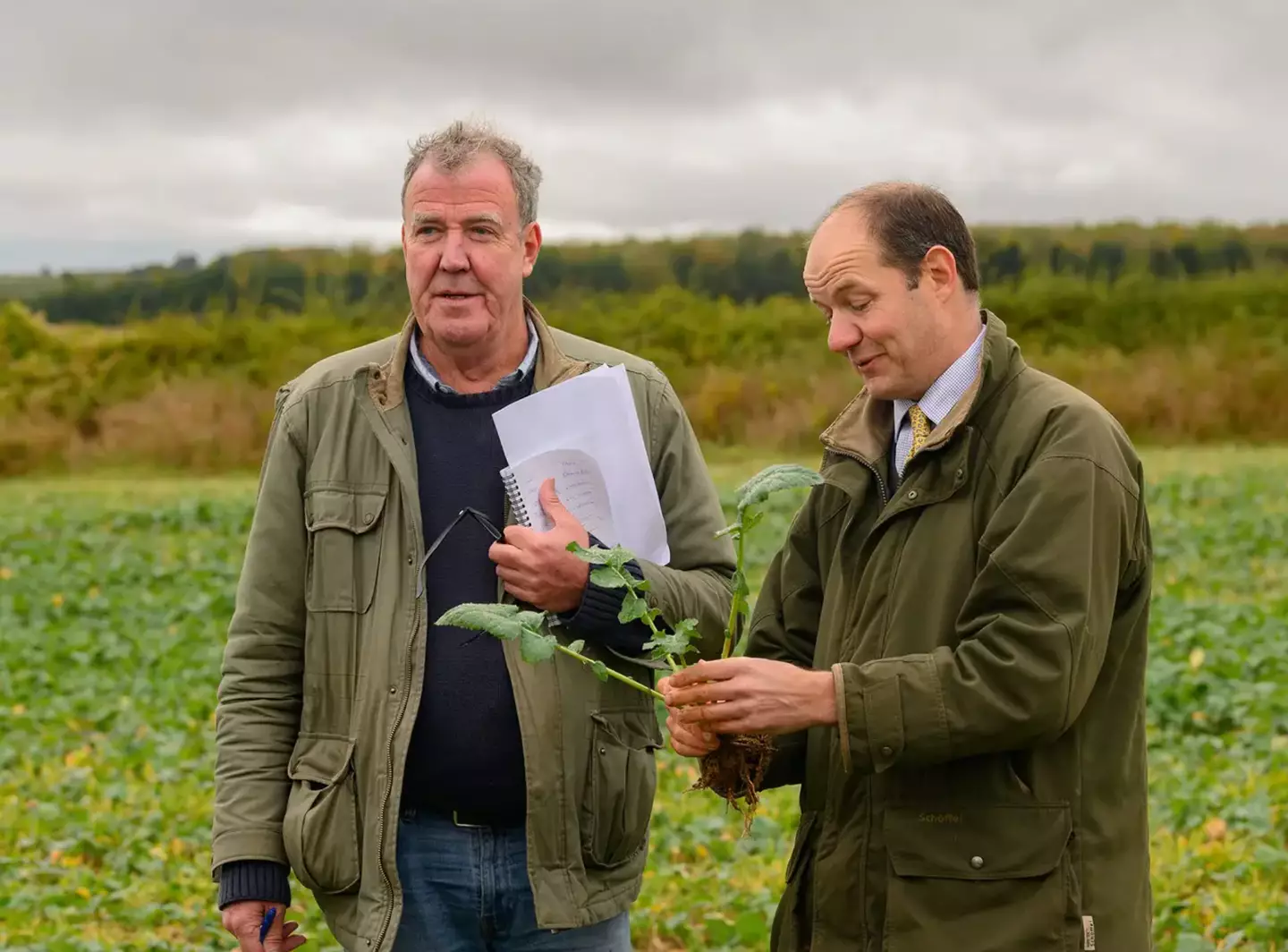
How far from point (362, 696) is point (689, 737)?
657mm

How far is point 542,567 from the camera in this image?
293cm

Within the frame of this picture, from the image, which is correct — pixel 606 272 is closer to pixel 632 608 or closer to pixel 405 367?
pixel 405 367

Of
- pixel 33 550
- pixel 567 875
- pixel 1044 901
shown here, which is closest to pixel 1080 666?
pixel 1044 901

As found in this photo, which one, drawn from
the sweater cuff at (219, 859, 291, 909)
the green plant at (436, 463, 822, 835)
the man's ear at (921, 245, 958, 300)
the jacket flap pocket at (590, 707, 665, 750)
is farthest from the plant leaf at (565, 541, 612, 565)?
the sweater cuff at (219, 859, 291, 909)

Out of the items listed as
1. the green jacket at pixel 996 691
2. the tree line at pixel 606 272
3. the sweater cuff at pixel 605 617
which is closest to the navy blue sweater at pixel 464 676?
the sweater cuff at pixel 605 617

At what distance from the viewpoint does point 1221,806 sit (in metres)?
6.50

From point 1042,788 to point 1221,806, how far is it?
444 centimetres

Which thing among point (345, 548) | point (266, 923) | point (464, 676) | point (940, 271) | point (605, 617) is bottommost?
point (266, 923)

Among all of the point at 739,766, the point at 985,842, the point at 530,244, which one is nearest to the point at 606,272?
the point at 530,244

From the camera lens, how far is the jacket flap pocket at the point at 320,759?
9.77ft

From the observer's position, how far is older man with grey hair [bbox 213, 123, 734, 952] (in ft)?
9.71

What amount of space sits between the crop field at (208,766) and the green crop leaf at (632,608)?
2.85 metres

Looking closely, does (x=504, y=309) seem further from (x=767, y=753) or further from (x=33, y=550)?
(x=33, y=550)

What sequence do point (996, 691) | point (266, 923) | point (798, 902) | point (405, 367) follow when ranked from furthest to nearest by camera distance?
1. point (405, 367)
2. point (266, 923)
3. point (798, 902)
4. point (996, 691)
